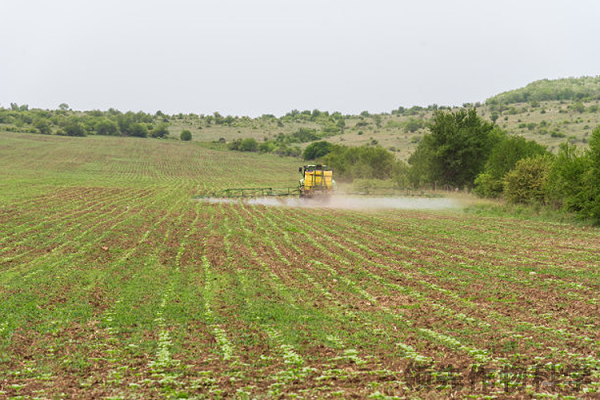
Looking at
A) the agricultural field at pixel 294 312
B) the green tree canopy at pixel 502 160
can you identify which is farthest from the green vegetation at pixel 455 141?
the agricultural field at pixel 294 312

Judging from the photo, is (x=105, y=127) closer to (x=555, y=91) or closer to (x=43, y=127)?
(x=43, y=127)

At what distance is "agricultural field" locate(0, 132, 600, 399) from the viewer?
22.6ft

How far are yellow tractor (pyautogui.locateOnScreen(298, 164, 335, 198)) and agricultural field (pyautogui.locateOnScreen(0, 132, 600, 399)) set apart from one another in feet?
56.8

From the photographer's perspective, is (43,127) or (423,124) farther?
(423,124)

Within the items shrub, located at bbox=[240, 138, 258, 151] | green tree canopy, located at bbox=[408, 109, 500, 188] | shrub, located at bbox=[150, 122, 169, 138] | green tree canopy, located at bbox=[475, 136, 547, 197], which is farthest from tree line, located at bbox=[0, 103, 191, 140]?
green tree canopy, located at bbox=[475, 136, 547, 197]

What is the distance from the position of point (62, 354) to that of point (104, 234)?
12.3 meters

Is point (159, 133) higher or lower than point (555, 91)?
lower

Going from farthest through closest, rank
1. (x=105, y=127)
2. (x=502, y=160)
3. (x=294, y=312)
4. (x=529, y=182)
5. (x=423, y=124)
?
(x=105, y=127), (x=423, y=124), (x=502, y=160), (x=529, y=182), (x=294, y=312)

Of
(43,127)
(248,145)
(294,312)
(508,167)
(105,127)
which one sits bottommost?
(294,312)

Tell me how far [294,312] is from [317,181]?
2997 centimetres

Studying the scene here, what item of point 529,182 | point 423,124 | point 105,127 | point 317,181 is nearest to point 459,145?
point 529,182

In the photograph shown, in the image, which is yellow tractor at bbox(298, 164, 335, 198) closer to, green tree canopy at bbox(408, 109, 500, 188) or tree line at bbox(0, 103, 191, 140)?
green tree canopy at bbox(408, 109, 500, 188)

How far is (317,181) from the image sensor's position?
1569 inches

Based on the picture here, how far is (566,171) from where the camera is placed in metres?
26.3
